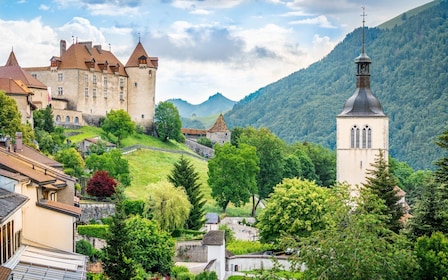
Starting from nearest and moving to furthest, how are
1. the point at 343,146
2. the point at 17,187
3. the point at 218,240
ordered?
the point at 17,187, the point at 218,240, the point at 343,146

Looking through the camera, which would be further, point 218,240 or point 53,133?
point 53,133

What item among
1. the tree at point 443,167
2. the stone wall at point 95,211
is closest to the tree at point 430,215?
the tree at point 443,167

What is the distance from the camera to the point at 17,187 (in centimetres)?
2472

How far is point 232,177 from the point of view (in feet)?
262

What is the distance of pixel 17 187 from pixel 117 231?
8927 millimetres

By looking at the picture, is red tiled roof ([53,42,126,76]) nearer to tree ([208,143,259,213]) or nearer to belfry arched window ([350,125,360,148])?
tree ([208,143,259,213])

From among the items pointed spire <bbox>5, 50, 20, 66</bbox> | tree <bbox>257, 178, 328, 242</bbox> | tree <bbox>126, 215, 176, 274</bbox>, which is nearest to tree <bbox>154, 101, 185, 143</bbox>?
pointed spire <bbox>5, 50, 20, 66</bbox>

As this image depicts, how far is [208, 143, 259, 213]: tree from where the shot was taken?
79.2 meters

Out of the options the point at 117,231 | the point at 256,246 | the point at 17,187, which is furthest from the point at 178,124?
the point at 17,187

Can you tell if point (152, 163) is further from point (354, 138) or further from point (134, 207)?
point (134, 207)

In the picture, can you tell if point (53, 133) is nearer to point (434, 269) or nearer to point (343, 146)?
point (343, 146)

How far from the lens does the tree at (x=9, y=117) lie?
190ft

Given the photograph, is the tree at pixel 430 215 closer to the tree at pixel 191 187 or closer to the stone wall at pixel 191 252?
the stone wall at pixel 191 252

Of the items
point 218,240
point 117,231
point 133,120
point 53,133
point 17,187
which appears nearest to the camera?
point 17,187
